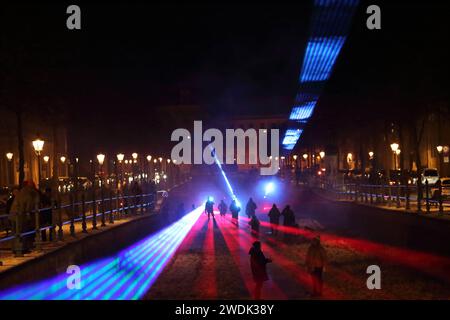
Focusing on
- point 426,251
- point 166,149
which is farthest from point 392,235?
point 166,149

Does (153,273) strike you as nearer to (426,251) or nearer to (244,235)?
(426,251)

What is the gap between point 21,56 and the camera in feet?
93.1

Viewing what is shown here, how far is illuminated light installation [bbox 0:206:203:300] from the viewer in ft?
46.5

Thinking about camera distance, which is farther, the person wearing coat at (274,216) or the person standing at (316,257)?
the person wearing coat at (274,216)

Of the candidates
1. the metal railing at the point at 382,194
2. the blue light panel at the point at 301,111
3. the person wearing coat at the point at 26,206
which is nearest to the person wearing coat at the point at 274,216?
the metal railing at the point at 382,194

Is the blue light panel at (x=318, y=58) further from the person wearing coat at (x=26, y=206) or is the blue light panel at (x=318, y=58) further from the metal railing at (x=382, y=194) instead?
the person wearing coat at (x=26, y=206)

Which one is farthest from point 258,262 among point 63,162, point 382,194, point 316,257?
point 63,162

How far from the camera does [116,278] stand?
19.7m

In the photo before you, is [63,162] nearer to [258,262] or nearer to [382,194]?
[382,194]

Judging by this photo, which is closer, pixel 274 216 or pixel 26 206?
pixel 26 206

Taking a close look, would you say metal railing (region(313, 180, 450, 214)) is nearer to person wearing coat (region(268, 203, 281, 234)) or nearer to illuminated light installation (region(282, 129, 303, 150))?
person wearing coat (region(268, 203, 281, 234))

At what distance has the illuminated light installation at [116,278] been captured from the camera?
1419 cm

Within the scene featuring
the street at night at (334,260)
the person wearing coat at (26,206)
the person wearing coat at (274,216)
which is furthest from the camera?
the person wearing coat at (274,216)
